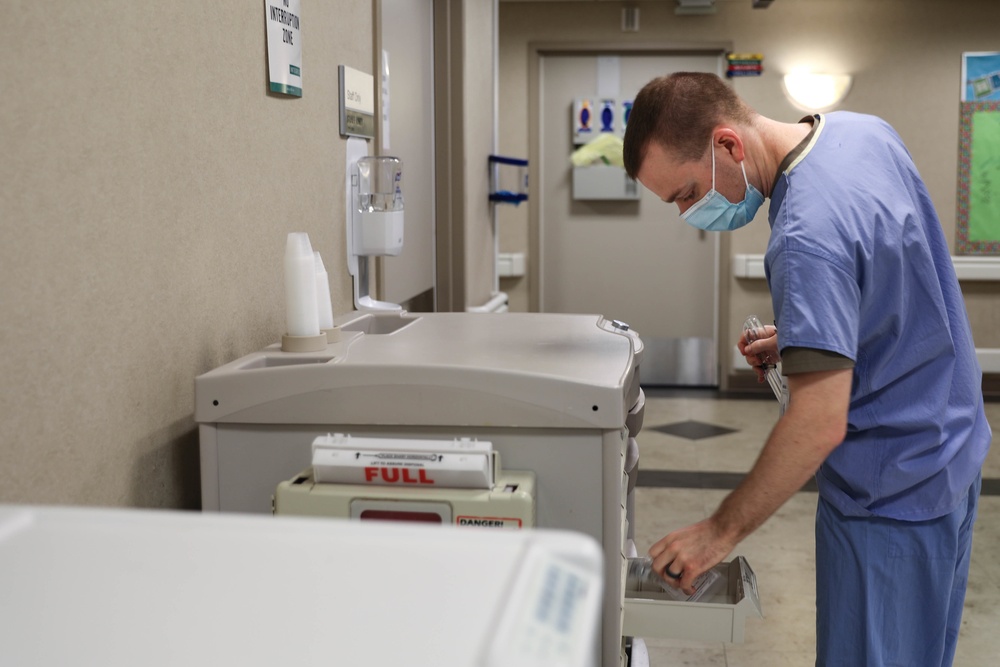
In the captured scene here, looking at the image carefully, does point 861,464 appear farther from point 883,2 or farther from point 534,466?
point 883,2

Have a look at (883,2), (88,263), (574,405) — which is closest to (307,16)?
(88,263)

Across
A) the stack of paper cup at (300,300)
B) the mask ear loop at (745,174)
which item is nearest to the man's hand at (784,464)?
the mask ear loop at (745,174)

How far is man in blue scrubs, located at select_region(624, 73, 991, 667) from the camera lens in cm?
139

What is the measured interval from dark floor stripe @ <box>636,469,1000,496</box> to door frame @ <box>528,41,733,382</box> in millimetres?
2086

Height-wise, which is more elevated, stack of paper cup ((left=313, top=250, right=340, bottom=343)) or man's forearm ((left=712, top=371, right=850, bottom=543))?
stack of paper cup ((left=313, top=250, right=340, bottom=343))

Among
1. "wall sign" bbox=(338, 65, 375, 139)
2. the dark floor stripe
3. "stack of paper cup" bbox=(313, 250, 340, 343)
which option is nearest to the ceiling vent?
the dark floor stripe

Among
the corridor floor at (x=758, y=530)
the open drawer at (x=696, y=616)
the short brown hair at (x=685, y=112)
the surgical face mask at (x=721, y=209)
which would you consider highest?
the short brown hair at (x=685, y=112)

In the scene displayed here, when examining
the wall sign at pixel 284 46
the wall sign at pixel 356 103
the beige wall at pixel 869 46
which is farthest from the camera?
the beige wall at pixel 869 46

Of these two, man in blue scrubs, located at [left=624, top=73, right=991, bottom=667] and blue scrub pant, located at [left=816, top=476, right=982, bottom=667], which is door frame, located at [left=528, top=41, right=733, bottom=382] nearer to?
man in blue scrubs, located at [left=624, top=73, right=991, bottom=667]

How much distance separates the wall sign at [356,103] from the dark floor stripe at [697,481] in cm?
245

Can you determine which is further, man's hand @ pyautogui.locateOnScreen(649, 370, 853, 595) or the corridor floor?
the corridor floor

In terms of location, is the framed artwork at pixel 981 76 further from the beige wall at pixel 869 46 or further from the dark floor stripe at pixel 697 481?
the dark floor stripe at pixel 697 481

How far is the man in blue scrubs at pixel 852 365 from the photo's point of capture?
4.57 ft

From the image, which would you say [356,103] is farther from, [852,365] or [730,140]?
[852,365]
